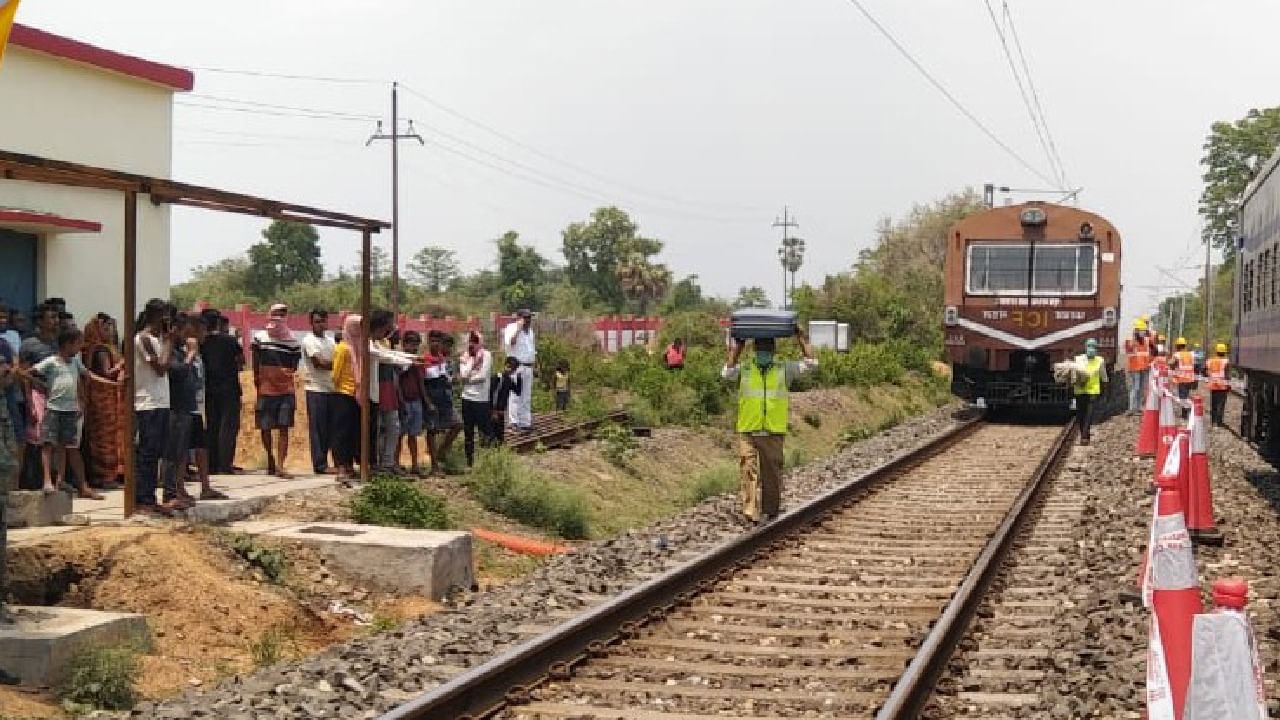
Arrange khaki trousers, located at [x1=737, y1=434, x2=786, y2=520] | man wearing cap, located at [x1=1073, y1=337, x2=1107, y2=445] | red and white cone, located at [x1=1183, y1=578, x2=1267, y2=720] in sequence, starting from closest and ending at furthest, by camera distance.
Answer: red and white cone, located at [x1=1183, y1=578, x2=1267, y2=720] < khaki trousers, located at [x1=737, y1=434, x2=786, y2=520] < man wearing cap, located at [x1=1073, y1=337, x2=1107, y2=445]

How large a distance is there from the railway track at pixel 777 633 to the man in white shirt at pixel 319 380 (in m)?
4.33

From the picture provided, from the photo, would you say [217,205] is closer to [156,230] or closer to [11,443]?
[11,443]

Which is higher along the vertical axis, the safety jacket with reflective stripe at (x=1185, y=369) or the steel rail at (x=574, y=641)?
the safety jacket with reflective stripe at (x=1185, y=369)

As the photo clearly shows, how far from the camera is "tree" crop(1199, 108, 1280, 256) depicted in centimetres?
8630

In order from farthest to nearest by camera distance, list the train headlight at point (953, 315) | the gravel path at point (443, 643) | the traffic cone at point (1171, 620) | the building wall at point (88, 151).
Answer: the train headlight at point (953, 315), the building wall at point (88, 151), the gravel path at point (443, 643), the traffic cone at point (1171, 620)

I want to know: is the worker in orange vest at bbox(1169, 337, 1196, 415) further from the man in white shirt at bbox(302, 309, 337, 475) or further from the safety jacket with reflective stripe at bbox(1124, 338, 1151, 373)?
the man in white shirt at bbox(302, 309, 337, 475)

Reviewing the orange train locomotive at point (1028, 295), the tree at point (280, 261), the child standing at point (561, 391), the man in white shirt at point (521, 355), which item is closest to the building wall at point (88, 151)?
the man in white shirt at point (521, 355)

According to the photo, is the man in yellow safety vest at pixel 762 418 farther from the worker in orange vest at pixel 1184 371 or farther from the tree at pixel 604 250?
the tree at pixel 604 250

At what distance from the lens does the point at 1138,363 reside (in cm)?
2467

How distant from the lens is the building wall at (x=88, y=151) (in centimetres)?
1428

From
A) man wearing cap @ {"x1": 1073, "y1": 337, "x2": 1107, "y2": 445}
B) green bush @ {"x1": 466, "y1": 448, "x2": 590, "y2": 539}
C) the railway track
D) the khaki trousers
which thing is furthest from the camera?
man wearing cap @ {"x1": 1073, "y1": 337, "x2": 1107, "y2": 445}

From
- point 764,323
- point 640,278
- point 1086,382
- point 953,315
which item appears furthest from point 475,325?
point 640,278

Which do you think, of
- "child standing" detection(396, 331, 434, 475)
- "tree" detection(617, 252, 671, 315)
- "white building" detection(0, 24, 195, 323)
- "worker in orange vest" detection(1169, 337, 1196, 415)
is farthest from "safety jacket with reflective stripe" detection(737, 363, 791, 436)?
"tree" detection(617, 252, 671, 315)

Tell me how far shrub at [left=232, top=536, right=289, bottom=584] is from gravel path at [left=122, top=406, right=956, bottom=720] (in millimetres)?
1182
